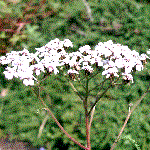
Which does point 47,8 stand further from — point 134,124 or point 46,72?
point 46,72

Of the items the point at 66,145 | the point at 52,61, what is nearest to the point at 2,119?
the point at 66,145

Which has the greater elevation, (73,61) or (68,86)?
(68,86)

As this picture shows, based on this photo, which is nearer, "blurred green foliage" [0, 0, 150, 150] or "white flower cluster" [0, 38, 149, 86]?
"white flower cluster" [0, 38, 149, 86]

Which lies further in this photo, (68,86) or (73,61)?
(68,86)

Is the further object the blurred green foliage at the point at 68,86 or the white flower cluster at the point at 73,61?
the blurred green foliage at the point at 68,86
